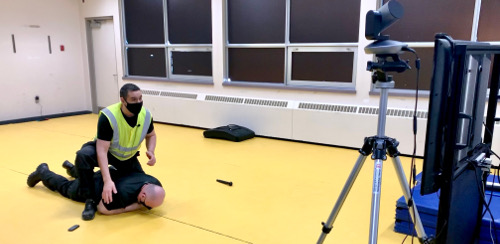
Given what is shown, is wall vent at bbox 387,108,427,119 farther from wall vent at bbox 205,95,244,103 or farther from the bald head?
the bald head

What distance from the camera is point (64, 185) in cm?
319

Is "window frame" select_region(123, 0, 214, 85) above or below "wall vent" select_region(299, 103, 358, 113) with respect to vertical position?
above

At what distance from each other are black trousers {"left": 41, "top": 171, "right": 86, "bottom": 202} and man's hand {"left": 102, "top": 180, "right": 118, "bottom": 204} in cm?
42

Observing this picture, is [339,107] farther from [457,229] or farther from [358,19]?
[457,229]

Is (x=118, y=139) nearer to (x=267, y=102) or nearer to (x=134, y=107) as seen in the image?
(x=134, y=107)

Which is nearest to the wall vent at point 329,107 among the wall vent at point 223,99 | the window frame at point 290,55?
the window frame at point 290,55

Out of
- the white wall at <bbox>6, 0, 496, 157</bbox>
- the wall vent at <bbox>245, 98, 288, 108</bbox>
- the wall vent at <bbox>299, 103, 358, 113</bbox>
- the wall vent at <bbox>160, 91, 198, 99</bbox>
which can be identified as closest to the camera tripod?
the white wall at <bbox>6, 0, 496, 157</bbox>

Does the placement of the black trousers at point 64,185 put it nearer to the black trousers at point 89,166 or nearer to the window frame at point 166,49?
the black trousers at point 89,166

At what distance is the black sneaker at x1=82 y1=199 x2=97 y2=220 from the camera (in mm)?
2809

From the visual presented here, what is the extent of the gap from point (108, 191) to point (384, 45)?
2.10 m

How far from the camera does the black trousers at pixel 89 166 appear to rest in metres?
2.82

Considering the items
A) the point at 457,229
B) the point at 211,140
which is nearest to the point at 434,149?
the point at 457,229

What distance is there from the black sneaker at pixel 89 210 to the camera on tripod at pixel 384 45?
2261 mm

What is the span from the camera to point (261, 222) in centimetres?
279
